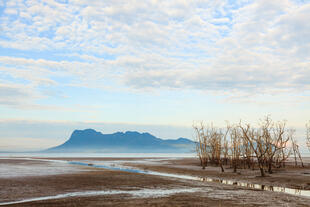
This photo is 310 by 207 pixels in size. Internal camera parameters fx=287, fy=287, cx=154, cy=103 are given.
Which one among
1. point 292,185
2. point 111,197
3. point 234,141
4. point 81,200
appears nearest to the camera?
point 81,200

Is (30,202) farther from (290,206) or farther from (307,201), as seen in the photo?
(307,201)

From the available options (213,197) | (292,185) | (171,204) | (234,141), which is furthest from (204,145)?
(171,204)

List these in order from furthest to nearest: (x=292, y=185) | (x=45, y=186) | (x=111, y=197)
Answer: (x=292, y=185)
(x=45, y=186)
(x=111, y=197)

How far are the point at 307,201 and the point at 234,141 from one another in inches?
1276

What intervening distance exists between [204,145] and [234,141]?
5.04 metres

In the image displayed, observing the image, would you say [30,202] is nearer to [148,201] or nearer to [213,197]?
[148,201]

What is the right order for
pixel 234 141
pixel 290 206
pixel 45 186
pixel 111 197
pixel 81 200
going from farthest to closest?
pixel 234 141
pixel 45 186
pixel 111 197
pixel 81 200
pixel 290 206

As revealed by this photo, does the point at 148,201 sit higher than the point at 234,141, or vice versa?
the point at 234,141

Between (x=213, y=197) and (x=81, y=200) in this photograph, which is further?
(x=213, y=197)

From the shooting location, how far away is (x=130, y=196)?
16.9 m

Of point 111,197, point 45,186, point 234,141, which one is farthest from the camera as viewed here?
point 234,141

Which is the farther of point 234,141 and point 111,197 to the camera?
point 234,141

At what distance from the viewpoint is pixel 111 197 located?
53.8 ft

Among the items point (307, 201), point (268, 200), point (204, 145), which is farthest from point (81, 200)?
point (204, 145)
